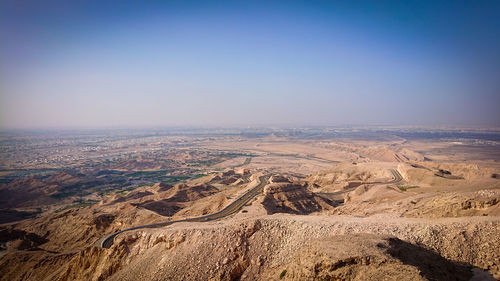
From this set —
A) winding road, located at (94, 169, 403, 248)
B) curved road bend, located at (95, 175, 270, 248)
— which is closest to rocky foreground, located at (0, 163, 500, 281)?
curved road bend, located at (95, 175, 270, 248)

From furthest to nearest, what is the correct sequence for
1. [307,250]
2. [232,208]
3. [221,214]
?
[232,208] → [221,214] → [307,250]

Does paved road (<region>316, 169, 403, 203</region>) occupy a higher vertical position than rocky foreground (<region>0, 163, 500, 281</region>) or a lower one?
lower

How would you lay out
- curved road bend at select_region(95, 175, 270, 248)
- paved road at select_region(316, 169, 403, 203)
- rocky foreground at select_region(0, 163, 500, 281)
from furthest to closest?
paved road at select_region(316, 169, 403, 203), curved road bend at select_region(95, 175, 270, 248), rocky foreground at select_region(0, 163, 500, 281)

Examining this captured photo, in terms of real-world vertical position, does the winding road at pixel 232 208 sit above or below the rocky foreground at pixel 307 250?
below

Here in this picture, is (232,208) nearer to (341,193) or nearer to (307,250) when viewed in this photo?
(307,250)

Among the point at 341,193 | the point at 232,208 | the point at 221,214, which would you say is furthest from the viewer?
the point at 341,193

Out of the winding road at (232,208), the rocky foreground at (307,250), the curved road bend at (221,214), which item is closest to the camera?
the rocky foreground at (307,250)

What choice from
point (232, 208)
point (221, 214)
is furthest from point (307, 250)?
point (232, 208)

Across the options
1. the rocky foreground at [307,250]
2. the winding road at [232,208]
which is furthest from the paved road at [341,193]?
the rocky foreground at [307,250]

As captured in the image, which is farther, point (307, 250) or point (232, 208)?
point (232, 208)

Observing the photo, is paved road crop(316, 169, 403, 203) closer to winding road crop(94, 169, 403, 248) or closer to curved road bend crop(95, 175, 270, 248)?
winding road crop(94, 169, 403, 248)

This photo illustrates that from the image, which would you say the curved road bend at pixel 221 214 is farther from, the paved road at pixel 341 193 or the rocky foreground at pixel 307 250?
the paved road at pixel 341 193

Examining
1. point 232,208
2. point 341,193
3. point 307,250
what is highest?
point 307,250
